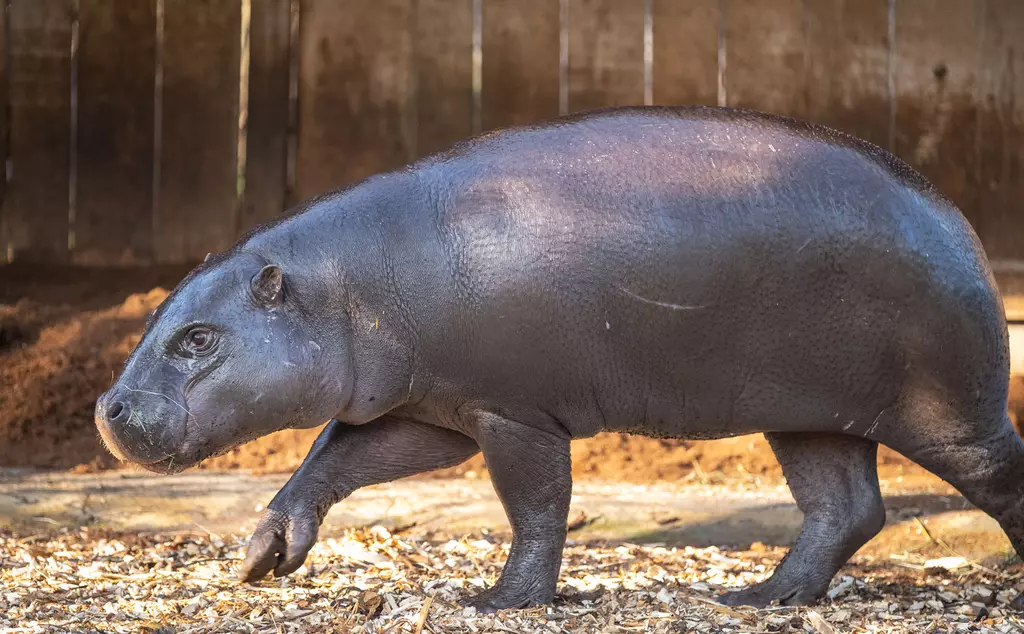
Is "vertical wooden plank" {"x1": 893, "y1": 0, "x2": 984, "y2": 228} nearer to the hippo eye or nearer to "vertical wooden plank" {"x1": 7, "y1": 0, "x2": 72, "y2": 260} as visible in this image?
"vertical wooden plank" {"x1": 7, "y1": 0, "x2": 72, "y2": 260}

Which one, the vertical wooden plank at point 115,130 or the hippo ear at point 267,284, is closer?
the hippo ear at point 267,284

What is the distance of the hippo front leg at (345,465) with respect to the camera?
4.30 m

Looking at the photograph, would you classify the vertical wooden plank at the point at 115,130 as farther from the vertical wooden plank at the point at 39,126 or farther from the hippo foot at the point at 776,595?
the hippo foot at the point at 776,595

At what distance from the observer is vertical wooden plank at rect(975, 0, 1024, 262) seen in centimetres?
826

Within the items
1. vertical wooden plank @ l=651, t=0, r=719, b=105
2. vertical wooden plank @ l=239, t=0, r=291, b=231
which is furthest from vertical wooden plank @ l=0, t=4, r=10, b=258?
vertical wooden plank @ l=651, t=0, r=719, b=105

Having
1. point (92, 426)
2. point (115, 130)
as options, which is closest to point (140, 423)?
point (92, 426)

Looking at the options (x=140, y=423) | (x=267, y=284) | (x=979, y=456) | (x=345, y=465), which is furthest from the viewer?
(x=345, y=465)

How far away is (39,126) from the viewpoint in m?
8.34

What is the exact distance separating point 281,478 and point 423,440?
1831 millimetres

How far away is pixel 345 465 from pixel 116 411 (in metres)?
0.88

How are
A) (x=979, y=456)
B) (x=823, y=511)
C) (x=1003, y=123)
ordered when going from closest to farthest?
(x=979, y=456) → (x=823, y=511) → (x=1003, y=123)

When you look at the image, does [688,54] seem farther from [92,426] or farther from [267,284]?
[267,284]

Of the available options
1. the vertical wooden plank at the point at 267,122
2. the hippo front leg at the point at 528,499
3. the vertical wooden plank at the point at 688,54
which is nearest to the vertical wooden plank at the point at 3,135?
the vertical wooden plank at the point at 267,122

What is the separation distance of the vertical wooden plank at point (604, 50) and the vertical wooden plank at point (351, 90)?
1004 millimetres
